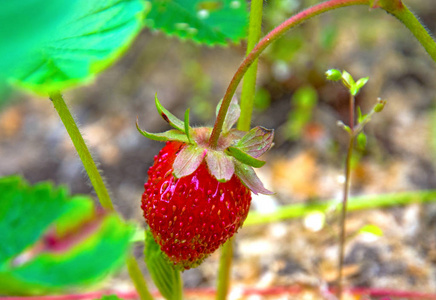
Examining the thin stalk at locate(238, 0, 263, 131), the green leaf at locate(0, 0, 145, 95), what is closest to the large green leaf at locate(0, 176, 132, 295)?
the green leaf at locate(0, 0, 145, 95)

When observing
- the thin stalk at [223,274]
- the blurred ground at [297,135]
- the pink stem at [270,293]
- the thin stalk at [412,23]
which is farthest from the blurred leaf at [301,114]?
the thin stalk at [412,23]

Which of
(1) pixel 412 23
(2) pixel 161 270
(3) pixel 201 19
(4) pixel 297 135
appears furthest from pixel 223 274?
(4) pixel 297 135

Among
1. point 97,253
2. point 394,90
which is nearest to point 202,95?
point 394,90

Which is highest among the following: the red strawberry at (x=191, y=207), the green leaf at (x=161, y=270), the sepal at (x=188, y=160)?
the sepal at (x=188, y=160)

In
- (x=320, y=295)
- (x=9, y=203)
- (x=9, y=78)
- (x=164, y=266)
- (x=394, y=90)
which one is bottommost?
(x=320, y=295)

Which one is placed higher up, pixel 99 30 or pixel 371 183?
pixel 99 30

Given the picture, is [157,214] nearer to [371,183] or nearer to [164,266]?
[164,266]

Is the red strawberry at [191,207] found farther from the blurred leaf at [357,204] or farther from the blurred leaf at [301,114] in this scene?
the blurred leaf at [301,114]
